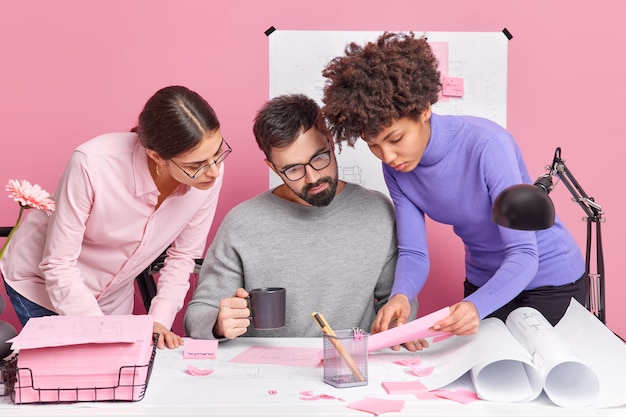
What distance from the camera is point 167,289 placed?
2.10 metres

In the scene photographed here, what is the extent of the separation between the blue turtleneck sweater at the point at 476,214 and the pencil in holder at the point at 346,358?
36 centimetres

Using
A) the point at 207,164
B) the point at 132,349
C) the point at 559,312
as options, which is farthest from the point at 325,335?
the point at 559,312

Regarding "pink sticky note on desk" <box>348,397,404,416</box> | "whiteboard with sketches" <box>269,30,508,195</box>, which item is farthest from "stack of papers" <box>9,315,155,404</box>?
"whiteboard with sketches" <box>269,30,508,195</box>

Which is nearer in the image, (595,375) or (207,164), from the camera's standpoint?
(595,375)

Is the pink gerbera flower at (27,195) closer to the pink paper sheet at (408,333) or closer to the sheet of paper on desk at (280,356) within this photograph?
the sheet of paper on desk at (280,356)

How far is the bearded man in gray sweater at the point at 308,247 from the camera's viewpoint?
2.08 m

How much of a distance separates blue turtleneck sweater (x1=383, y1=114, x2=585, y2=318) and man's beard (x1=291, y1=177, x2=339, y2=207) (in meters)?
0.17

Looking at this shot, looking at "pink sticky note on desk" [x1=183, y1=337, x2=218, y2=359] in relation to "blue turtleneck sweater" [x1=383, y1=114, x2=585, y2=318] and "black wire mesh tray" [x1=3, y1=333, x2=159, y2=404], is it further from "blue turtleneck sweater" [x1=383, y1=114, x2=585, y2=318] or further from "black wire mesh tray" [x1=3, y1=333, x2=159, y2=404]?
"blue turtleneck sweater" [x1=383, y1=114, x2=585, y2=318]

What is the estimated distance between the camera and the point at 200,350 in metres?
1.68

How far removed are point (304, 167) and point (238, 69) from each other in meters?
1.05

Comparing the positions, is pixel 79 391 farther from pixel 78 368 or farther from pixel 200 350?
pixel 200 350

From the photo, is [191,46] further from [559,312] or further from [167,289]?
[559,312]

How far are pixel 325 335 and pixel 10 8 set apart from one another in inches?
85.2

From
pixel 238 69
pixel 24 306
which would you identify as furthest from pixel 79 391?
pixel 238 69
